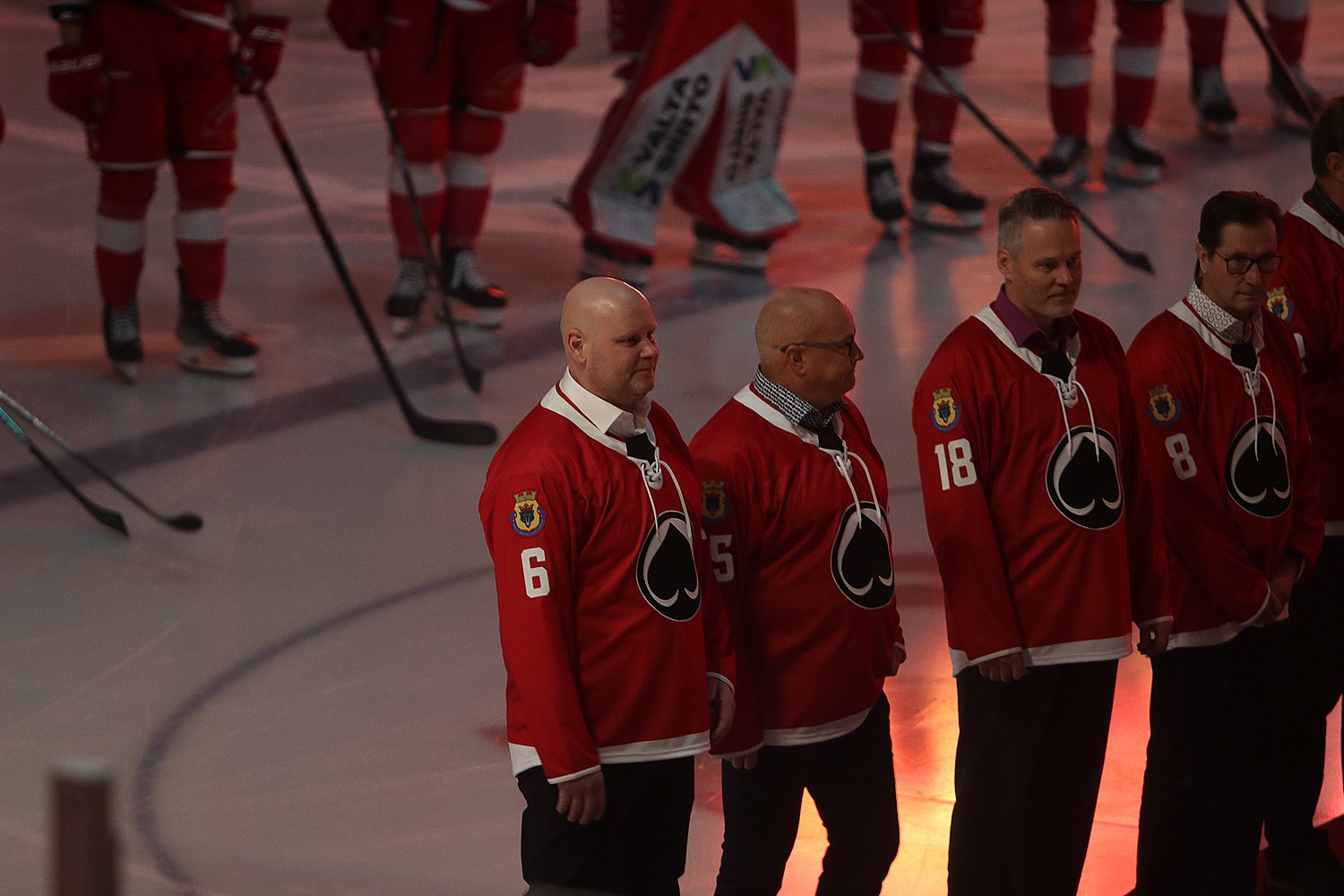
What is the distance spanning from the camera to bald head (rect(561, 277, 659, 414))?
2.12 m

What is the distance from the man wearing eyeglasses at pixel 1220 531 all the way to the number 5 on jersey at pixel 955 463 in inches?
12.2

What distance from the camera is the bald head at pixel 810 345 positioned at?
2.23 meters

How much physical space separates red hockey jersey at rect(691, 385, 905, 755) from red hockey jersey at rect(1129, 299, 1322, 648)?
436mm

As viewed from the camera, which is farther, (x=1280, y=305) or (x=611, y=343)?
(x=1280, y=305)

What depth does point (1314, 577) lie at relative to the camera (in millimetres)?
2797

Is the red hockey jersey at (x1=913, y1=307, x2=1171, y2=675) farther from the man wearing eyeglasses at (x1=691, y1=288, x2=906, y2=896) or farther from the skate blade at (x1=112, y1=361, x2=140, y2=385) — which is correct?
the skate blade at (x1=112, y1=361, x2=140, y2=385)

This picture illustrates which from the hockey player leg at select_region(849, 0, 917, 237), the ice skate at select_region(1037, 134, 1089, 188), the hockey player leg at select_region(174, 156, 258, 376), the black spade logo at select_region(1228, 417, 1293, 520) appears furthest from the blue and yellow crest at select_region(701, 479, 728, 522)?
the ice skate at select_region(1037, 134, 1089, 188)

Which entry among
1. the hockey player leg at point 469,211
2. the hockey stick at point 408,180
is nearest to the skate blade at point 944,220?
the hockey player leg at point 469,211

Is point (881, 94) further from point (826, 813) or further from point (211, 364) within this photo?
point (826, 813)

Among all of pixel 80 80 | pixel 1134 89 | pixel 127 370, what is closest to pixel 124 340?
pixel 127 370

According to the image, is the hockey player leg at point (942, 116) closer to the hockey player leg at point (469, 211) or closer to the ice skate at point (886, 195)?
the ice skate at point (886, 195)

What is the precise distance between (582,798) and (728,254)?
4.82 meters

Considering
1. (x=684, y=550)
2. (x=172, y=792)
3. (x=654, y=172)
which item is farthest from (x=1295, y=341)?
(x=654, y=172)

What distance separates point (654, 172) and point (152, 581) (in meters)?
2.73
